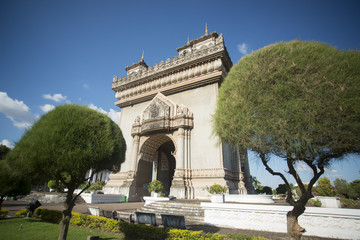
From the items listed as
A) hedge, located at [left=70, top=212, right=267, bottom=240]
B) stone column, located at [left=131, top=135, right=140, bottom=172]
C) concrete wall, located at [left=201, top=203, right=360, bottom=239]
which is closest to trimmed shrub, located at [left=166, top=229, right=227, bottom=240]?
hedge, located at [left=70, top=212, right=267, bottom=240]

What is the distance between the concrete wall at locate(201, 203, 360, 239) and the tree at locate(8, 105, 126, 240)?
5777mm

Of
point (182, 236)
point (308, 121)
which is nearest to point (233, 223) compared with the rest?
point (182, 236)

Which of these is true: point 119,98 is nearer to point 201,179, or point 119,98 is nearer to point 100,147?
point 201,179

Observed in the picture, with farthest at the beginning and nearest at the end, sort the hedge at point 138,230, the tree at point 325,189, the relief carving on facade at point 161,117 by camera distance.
Answer: the relief carving on facade at point 161,117, the tree at point 325,189, the hedge at point 138,230

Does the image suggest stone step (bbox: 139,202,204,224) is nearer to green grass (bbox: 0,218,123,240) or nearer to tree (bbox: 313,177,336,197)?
green grass (bbox: 0,218,123,240)

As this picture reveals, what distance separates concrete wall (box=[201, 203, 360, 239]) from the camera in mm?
6304

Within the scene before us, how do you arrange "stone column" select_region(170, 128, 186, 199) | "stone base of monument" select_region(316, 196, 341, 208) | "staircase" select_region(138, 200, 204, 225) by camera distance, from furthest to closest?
"stone column" select_region(170, 128, 186, 199), "stone base of monument" select_region(316, 196, 341, 208), "staircase" select_region(138, 200, 204, 225)

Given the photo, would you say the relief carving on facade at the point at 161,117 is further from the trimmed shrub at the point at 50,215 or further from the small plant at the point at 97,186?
the trimmed shrub at the point at 50,215

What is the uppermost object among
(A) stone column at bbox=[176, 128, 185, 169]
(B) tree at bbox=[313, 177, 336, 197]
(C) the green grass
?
(A) stone column at bbox=[176, 128, 185, 169]

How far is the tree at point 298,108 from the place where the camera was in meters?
5.07

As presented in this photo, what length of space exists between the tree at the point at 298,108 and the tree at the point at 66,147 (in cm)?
453

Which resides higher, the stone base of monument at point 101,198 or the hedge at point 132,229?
the stone base of monument at point 101,198

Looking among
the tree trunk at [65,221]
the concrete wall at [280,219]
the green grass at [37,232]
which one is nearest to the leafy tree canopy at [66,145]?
the tree trunk at [65,221]

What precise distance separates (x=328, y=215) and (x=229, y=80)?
6175mm
